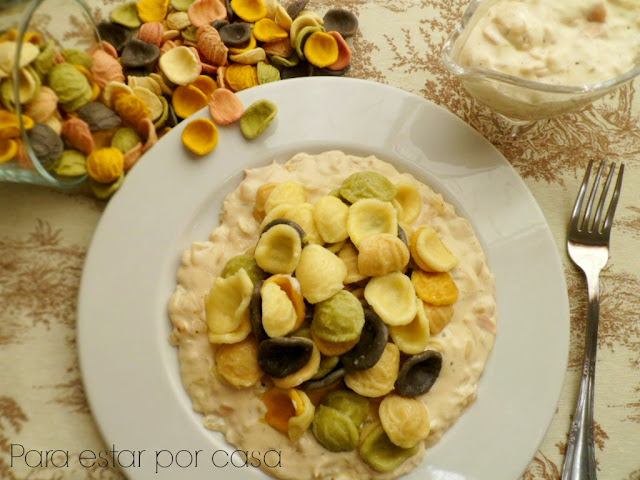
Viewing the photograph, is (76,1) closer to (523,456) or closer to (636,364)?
(523,456)

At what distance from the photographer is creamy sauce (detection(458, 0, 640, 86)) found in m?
1.46

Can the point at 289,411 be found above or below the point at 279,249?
below

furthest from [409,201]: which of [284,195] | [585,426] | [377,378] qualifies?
[585,426]

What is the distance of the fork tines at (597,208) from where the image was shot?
5.44ft

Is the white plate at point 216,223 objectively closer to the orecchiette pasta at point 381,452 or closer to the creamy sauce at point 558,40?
the orecchiette pasta at point 381,452

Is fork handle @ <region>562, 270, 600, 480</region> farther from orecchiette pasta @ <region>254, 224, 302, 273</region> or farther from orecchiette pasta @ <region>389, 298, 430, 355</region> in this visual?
orecchiette pasta @ <region>254, 224, 302, 273</region>

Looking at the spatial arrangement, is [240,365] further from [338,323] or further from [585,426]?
[585,426]

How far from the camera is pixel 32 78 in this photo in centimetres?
130

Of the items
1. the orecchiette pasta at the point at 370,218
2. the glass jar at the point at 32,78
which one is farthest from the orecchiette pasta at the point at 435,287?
the glass jar at the point at 32,78

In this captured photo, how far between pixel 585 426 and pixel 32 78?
1.75 m

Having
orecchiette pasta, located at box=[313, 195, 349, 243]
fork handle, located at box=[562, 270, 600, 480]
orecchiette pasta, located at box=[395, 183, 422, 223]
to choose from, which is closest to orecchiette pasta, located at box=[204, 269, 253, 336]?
orecchiette pasta, located at box=[313, 195, 349, 243]

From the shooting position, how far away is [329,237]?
4.71 ft

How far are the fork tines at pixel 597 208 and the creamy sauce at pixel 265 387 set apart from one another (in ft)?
1.28

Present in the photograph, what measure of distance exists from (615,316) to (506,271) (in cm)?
43
